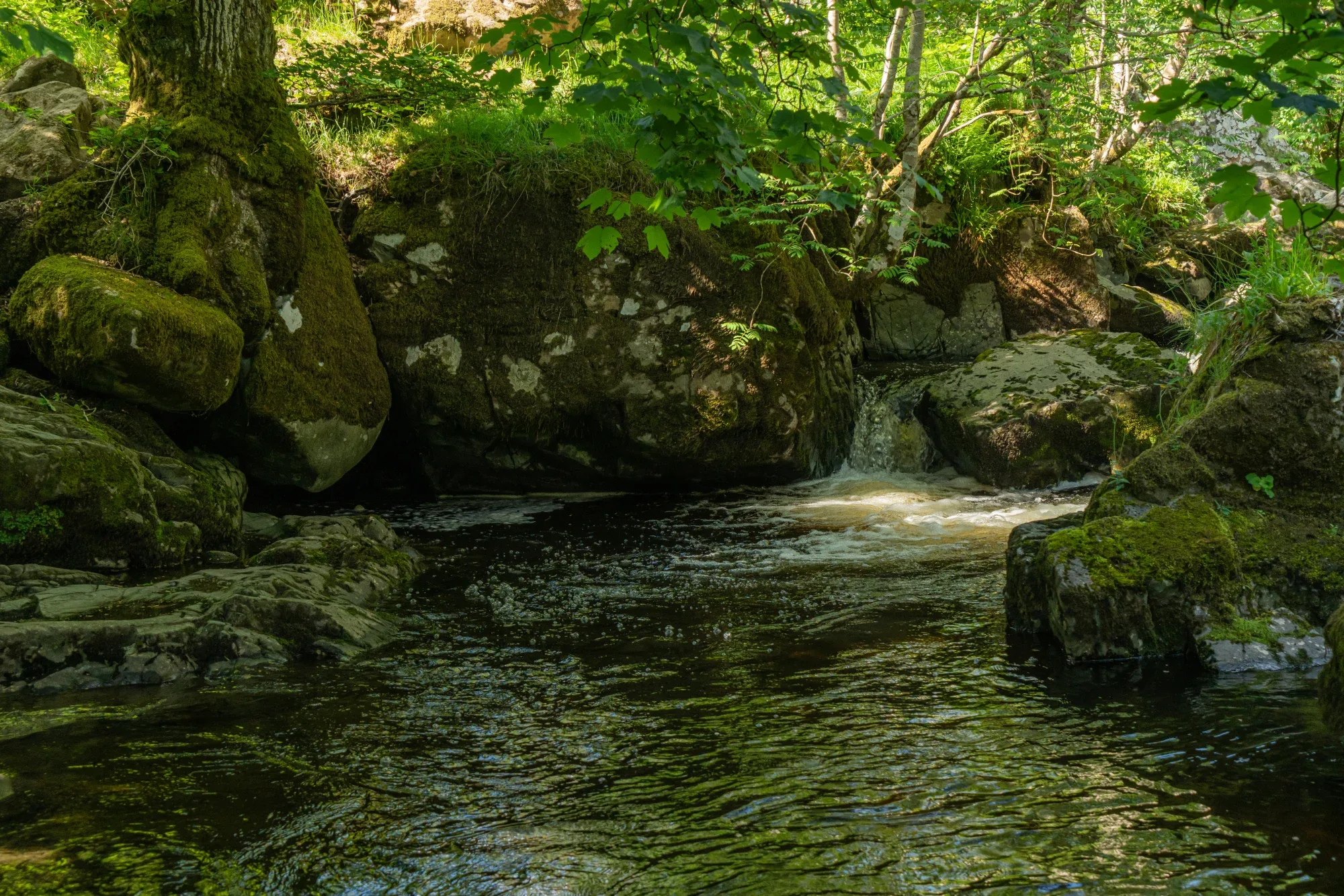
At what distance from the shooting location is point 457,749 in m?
3.73

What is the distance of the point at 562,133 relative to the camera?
131 inches

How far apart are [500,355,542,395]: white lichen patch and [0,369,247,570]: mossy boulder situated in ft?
10.1

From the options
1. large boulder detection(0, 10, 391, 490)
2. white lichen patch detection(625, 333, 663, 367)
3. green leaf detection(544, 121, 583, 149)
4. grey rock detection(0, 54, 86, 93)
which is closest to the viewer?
green leaf detection(544, 121, 583, 149)

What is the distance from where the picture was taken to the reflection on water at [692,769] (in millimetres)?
2762

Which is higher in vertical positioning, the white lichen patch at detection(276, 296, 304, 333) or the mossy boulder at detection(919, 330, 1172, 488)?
the white lichen patch at detection(276, 296, 304, 333)

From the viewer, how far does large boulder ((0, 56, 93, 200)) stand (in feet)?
25.5

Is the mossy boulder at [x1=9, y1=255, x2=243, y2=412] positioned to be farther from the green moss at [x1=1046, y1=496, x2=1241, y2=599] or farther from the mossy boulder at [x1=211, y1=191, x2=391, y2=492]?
the green moss at [x1=1046, y1=496, x2=1241, y2=599]

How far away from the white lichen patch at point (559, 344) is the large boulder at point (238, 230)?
1.72 m

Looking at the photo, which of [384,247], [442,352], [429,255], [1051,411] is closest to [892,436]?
[1051,411]

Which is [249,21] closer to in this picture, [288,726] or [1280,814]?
[288,726]

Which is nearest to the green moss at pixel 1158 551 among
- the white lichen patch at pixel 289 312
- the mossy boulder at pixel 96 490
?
the mossy boulder at pixel 96 490

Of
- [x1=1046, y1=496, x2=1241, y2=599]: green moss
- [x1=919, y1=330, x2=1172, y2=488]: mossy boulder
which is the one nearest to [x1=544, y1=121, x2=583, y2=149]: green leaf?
Answer: [x1=1046, y1=496, x2=1241, y2=599]: green moss

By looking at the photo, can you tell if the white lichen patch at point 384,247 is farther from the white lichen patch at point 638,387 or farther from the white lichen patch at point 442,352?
the white lichen patch at point 638,387

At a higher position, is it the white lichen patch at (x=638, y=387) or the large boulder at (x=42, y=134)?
the large boulder at (x=42, y=134)
